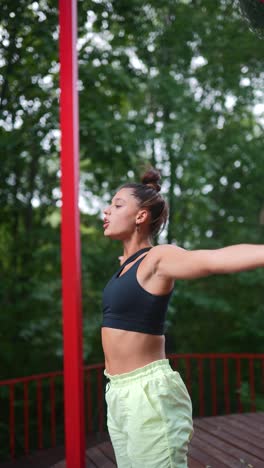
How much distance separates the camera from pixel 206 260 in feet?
3.72

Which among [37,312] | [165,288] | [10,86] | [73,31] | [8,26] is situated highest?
[8,26]

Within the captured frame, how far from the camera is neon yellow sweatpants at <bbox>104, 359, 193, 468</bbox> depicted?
1.34m

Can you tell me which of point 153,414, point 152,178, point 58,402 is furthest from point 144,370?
point 58,402

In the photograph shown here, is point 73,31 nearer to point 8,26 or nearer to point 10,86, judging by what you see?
point 8,26

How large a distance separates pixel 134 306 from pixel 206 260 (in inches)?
13.5

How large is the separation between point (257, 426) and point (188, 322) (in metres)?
4.04

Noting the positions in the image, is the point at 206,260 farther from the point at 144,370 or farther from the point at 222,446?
the point at 222,446

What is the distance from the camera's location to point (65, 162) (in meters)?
1.55

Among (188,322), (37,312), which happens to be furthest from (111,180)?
→ (188,322)

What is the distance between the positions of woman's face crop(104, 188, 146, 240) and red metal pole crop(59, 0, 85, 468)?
0.33ft

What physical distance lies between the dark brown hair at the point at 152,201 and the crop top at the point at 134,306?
0.67 ft

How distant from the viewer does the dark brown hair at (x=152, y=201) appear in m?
1.59

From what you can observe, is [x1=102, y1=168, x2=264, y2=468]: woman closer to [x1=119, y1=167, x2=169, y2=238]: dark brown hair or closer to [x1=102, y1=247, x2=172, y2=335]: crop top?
[x1=102, y1=247, x2=172, y2=335]: crop top

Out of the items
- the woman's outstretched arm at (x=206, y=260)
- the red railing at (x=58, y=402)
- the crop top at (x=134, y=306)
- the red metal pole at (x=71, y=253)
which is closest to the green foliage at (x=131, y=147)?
the red railing at (x=58, y=402)
